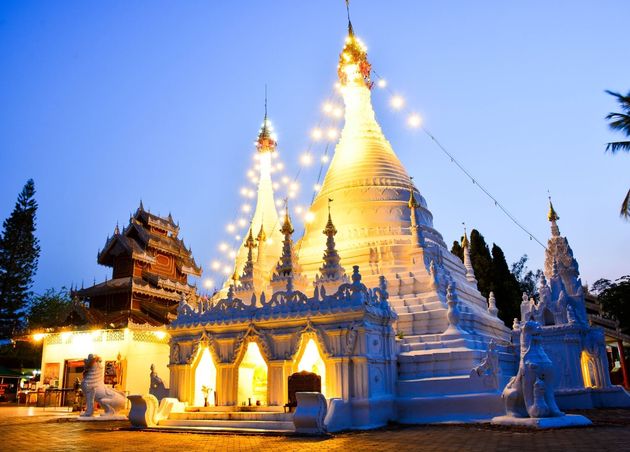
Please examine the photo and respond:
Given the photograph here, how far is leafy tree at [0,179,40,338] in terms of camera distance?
41.3 metres

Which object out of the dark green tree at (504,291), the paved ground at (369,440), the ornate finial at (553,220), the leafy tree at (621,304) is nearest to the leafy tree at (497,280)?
the dark green tree at (504,291)

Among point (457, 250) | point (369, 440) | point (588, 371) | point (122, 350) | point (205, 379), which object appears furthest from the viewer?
point (457, 250)

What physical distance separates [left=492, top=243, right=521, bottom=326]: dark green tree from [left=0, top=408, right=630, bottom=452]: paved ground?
72.6 feet

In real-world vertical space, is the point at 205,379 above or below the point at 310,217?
below

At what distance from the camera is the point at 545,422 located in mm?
11969

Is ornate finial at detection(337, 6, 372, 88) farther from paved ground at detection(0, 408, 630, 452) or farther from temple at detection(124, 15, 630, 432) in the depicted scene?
paved ground at detection(0, 408, 630, 452)

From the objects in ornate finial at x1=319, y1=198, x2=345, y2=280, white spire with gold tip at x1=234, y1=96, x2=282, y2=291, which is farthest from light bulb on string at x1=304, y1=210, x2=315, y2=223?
ornate finial at x1=319, y1=198, x2=345, y2=280

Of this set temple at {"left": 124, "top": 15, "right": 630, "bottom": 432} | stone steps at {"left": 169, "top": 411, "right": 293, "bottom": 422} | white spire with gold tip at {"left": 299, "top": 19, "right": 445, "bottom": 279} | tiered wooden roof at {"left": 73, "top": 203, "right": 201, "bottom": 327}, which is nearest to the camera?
stone steps at {"left": 169, "top": 411, "right": 293, "bottom": 422}

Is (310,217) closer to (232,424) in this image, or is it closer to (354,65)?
(354,65)

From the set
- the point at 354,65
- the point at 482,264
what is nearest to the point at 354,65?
the point at 354,65

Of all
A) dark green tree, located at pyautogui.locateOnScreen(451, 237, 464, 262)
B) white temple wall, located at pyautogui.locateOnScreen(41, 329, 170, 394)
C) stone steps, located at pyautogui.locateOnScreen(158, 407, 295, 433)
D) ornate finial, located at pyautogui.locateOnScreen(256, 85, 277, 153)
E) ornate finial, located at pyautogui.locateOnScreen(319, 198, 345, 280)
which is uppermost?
ornate finial, located at pyautogui.locateOnScreen(256, 85, 277, 153)

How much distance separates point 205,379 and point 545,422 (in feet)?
33.7

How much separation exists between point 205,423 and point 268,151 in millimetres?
22759

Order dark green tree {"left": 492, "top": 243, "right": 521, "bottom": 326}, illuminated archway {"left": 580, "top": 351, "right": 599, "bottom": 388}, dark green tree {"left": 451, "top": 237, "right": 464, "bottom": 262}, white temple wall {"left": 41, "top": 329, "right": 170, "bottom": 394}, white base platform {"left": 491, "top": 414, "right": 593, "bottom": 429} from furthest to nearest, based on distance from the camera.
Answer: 1. dark green tree {"left": 451, "top": 237, "right": 464, "bottom": 262}
2. dark green tree {"left": 492, "top": 243, "right": 521, "bottom": 326}
3. white temple wall {"left": 41, "top": 329, "right": 170, "bottom": 394}
4. illuminated archway {"left": 580, "top": 351, "right": 599, "bottom": 388}
5. white base platform {"left": 491, "top": 414, "right": 593, "bottom": 429}
